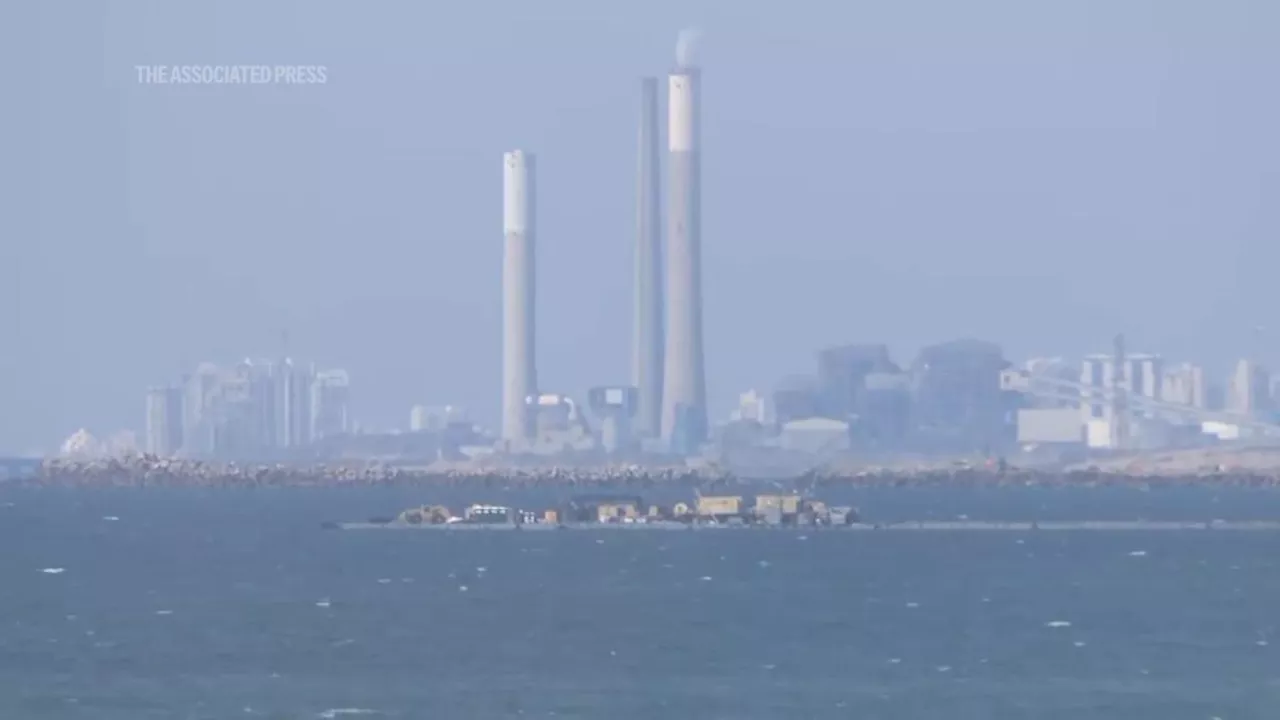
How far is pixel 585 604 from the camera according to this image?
6712 cm

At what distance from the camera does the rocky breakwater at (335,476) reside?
165875 millimetres

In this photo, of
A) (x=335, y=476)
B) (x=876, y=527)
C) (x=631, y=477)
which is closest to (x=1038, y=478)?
(x=631, y=477)

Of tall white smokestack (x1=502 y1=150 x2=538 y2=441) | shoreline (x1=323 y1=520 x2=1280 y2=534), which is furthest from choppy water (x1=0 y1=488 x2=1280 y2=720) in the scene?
tall white smokestack (x1=502 y1=150 x2=538 y2=441)

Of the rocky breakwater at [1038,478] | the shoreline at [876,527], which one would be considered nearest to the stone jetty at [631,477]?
the rocky breakwater at [1038,478]

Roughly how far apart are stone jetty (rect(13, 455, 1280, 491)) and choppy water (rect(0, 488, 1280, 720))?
61.8 meters

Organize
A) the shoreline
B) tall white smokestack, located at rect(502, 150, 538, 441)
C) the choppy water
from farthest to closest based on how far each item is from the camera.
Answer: tall white smokestack, located at rect(502, 150, 538, 441)
the shoreline
the choppy water

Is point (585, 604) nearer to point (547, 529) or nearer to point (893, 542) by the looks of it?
point (893, 542)

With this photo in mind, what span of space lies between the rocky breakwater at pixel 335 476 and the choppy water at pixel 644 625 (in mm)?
61006

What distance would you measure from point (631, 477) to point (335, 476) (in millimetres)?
20943

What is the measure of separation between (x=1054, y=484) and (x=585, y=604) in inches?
4236

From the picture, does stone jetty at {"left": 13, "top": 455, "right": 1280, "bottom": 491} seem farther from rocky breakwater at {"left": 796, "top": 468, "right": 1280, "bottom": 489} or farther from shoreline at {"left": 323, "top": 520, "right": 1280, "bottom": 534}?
shoreline at {"left": 323, "top": 520, "right": 1280, "bottom": 534}

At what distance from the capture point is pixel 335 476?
175 metres

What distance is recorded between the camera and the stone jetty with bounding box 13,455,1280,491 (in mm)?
166875

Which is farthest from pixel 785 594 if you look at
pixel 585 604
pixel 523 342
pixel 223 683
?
pixel 523 342
